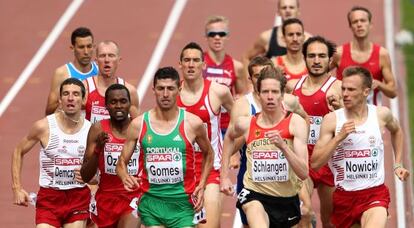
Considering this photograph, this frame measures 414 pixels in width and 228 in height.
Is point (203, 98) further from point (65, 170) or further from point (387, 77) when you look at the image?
point (387, 77)

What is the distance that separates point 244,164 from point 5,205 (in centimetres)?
420

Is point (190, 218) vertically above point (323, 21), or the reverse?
point (323, 21)

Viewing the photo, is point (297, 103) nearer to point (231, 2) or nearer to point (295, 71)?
point (295, 71)

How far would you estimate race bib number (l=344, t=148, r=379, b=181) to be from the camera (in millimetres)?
13141

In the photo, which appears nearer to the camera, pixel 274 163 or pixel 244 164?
pixel 274 163

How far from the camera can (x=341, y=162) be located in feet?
43.6

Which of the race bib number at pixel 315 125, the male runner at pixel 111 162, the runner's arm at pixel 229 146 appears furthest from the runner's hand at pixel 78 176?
the race bib number at pixel 315 125

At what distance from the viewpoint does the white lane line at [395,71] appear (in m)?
17.1

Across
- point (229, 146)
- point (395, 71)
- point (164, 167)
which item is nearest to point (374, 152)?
point (229, 146)

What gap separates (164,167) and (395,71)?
1125cm

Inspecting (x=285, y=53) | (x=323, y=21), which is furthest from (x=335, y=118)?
(x=323, y=21)

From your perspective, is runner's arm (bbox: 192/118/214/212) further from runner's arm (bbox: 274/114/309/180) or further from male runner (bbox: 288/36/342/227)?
male runner (bbox: 288/36/342/227)

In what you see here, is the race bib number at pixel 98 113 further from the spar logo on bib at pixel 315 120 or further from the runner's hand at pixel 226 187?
the spar logo on bib at pixel 315 120

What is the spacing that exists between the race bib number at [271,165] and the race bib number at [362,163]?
2.07 feet
